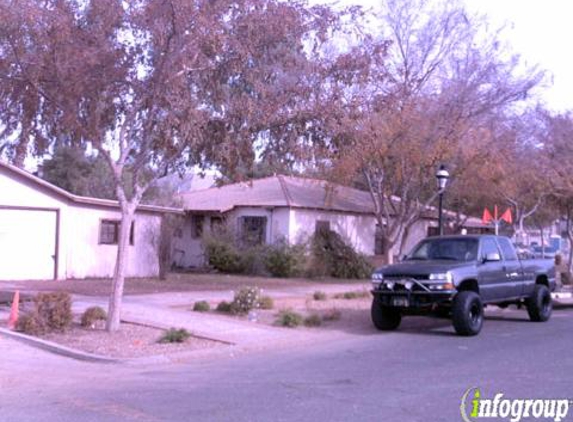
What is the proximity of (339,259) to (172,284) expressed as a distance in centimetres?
834

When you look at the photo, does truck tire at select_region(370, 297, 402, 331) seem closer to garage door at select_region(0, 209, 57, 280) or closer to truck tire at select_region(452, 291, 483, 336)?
truck tire at select_region(452, 291, 483, 336)

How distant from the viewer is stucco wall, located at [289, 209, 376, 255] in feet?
99.5

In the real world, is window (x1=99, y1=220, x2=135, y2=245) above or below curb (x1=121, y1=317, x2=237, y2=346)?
above

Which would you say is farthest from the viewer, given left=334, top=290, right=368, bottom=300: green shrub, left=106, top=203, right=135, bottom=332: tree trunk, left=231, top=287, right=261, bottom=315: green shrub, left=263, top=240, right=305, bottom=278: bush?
left=263, top=240, right=305, bottom=278: bush

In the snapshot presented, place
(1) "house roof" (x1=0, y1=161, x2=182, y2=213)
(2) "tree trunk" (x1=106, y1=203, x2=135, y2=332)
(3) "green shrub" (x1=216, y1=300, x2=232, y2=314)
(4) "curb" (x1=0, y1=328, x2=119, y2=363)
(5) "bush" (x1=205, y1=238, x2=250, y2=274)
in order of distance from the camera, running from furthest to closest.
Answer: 1. (5) "bush" (x1=205, y1=238, x2=250, y2=274)
2. (1) "house roof" (x1=0, y1=161, x2=182, y2=213)
3. (3) "green shrub" (x1=216, y1=300, x2=232, y2=314)
4. (2) "tree trunk" (x1=106, y1=203, x2=135, y2=332)
5. (4) "curb" (x1=0, y1=328, x2=119, y2=363)

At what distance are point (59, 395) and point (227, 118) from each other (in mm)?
6193

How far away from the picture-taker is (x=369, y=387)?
969 centimetres

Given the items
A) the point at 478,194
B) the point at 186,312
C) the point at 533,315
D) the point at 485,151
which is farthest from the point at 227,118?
the point at 478,194

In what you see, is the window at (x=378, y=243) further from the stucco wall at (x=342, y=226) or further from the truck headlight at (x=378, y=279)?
the truck headlight at (x=378, y=279)

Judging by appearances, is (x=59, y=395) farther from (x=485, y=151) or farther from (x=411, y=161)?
(x=485, y=151)

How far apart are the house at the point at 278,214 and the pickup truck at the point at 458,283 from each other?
11.7 meters

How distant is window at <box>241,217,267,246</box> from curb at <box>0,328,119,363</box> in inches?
674

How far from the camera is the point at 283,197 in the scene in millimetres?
30969

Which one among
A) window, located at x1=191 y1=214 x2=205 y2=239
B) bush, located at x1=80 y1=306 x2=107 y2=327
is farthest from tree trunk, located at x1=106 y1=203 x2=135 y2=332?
window, located at x1=191 y1=214 x2=205 y2=239
